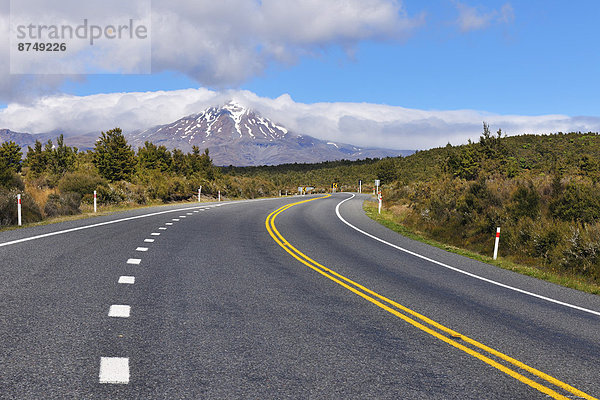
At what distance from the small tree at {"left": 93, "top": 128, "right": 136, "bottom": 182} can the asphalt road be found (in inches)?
1693

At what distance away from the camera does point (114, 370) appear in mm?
3914

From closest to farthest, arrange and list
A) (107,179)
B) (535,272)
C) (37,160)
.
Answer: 1. (535,272)
2. (107,179)
3. (37,160)

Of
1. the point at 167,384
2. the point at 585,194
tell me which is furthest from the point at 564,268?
the point at 167,384

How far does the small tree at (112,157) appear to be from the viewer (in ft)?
163

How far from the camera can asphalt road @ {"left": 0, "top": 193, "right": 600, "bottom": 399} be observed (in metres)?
3.84

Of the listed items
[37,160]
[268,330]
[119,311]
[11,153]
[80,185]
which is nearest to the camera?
[268,330]

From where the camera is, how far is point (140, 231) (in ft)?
45.6

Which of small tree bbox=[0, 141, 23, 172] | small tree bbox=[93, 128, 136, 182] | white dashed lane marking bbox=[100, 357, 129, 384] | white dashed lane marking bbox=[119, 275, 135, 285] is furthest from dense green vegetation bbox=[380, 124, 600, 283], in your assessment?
small tree bbox=[0, 141, 23, 172]

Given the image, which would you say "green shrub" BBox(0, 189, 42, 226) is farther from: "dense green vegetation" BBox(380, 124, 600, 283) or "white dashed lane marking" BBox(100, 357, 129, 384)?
"dense green vegetation" BBox(380, 124, 600, 283)

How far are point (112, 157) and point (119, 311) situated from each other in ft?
162

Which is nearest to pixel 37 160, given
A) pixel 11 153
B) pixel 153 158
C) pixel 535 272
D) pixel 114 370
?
pixel 11 153

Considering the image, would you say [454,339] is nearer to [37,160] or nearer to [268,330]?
[268,330]

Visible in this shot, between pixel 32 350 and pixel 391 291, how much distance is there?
5529mm

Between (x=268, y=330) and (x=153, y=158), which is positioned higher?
(x=153, y=158)
